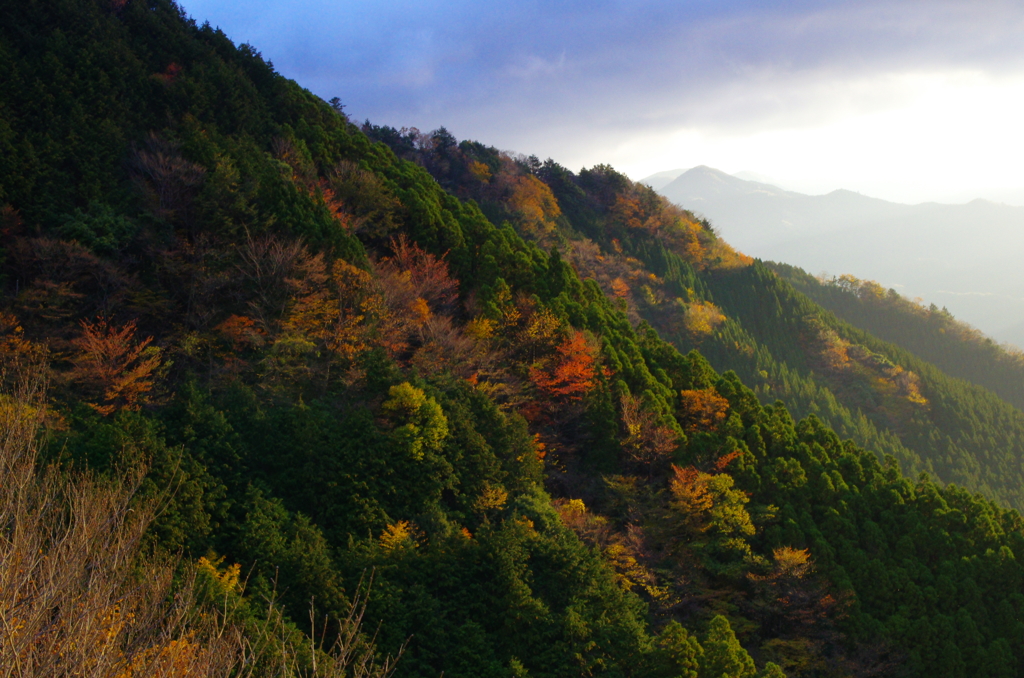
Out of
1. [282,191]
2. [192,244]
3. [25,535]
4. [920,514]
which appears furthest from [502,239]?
[25,535]

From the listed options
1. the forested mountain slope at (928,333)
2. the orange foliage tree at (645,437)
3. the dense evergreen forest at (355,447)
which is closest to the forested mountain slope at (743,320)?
the forested mountain slope at (928,333)

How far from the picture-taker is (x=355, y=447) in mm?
19969

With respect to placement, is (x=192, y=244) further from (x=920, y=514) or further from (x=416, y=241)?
(x=920, y=514)

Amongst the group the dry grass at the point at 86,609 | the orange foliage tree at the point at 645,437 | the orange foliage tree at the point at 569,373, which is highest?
the orange foliage tree at the point at 569,373

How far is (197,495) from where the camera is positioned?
53.3ft

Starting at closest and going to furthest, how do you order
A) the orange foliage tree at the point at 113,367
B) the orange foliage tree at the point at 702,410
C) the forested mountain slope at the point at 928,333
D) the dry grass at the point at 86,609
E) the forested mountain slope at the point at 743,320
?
1. the dry grass at the point at 86,609
2. the orange foliage tree at the point at 113,367
3. the orange foliage tree at the point at 702,410
4. the forested mountain slope at the point at 743,320
5. the forested mountain slope at the point at 928,333

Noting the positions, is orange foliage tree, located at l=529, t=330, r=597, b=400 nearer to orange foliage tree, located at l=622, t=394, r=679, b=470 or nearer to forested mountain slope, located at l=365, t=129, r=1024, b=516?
orange foliage tree, located at l=622, t=394, r=679, b=470

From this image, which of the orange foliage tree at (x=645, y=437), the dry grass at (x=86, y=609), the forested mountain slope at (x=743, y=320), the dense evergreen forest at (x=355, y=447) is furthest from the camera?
the forested mountain slope at (x=743, y=320)

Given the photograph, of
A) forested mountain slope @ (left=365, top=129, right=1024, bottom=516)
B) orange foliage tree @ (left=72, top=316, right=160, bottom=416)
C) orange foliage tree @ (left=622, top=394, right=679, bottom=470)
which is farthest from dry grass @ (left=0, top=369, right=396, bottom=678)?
forested mountain slope @ (left=365, top=129, right=1024, bottom=516)

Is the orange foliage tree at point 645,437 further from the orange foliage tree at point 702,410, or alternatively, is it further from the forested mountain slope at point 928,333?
the forested mountain slope at point 928,333

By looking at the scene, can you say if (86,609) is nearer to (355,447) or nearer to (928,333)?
(355,447)

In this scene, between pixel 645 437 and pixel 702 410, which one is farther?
pixel 702 410

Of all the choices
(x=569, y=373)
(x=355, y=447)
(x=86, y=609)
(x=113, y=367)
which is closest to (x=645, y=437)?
(x=569, y=373)

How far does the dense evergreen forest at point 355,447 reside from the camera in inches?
581
